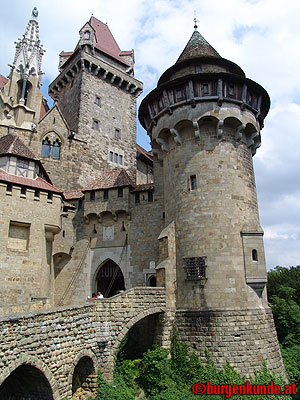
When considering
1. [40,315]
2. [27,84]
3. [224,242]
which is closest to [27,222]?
[40,315]

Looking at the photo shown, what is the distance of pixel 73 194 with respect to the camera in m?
23.3

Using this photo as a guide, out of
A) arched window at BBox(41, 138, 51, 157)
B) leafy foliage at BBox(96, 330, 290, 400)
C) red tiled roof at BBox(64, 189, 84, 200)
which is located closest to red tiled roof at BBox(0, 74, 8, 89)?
→ arched window at BBox(41, 138, 51, 157)

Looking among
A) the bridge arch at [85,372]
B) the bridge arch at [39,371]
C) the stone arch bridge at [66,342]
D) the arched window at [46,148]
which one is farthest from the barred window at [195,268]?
the arched window at [46,148]

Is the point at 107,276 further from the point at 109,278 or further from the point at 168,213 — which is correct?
the point at 168,213

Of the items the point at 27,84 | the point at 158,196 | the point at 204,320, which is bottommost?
the point at 204,320

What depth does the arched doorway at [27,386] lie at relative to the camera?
1095cm

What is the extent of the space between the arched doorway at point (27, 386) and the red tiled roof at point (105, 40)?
28197mm

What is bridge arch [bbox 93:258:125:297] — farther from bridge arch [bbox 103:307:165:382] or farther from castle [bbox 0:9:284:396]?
bridge arch [bbox 103:307:165:382]

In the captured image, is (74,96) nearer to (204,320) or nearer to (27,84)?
(27,84)

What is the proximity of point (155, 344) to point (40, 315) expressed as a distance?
21.3ft

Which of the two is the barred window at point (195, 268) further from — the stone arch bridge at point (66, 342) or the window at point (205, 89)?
the window at point (205, 89)

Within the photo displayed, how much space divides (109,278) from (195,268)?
902cm

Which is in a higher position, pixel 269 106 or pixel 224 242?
pixel 269 106

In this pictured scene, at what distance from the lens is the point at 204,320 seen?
14.5m
